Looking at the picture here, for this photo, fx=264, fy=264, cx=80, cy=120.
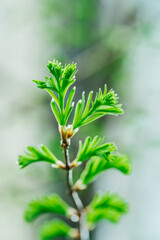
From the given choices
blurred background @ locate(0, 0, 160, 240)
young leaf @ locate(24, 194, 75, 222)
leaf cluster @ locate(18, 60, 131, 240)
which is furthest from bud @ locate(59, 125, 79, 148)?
blurred background @ locate(0, 0, 160, 240)

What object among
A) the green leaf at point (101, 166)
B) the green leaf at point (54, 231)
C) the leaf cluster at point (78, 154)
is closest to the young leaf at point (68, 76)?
the leaf cluster at point (78, 154)

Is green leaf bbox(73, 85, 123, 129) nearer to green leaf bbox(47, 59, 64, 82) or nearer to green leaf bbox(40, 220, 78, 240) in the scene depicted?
green leaf bbox(47, 59, 64, 82)

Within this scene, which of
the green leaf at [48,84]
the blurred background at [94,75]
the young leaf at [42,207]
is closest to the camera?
the green leaf at [48,84]

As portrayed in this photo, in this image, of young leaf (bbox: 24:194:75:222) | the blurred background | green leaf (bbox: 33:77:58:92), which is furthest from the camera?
the blurred background

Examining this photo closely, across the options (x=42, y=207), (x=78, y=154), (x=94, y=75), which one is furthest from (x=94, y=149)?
(x=94, y=75)

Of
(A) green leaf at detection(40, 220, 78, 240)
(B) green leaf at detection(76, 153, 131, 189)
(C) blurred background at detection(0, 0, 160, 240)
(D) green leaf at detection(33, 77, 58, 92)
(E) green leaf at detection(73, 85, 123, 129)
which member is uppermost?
(C) blurred background at detection(0, 0, 160, 240)

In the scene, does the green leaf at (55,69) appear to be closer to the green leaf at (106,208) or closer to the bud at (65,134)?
the bud at (65,134)

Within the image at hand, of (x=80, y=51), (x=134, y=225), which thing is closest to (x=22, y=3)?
(x=80, y=51)

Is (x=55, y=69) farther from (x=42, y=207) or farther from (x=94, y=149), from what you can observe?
(x=42, y=207)

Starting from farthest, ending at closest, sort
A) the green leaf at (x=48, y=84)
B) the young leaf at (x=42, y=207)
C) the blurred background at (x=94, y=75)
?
the blurred background at (x=94, y=75) → the young leaf at (x=42, y=207) → the green leaf at (x=48, y=84)
